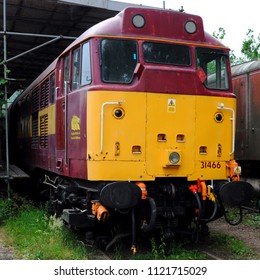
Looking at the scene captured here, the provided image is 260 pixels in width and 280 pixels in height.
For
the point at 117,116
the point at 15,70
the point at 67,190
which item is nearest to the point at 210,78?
the point at 117,116

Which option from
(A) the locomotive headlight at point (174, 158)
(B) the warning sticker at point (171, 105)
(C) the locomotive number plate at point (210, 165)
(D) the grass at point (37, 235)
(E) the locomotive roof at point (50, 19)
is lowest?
(D) the grass at point (37, 235)

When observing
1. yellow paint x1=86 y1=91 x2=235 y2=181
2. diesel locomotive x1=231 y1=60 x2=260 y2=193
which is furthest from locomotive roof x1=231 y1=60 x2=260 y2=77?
yellow paint x1=86 y1=91 x2=235 y2=181

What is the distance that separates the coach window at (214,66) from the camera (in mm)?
6867

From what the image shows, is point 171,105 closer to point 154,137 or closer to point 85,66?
point 154,137

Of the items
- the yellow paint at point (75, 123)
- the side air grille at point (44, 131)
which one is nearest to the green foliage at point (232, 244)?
the yellow paint at point (75, 123)

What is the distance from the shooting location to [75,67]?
272 inches

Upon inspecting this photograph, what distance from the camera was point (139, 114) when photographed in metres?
6.23

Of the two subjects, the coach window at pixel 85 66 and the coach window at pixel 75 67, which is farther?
the coach window at pixel 75 67

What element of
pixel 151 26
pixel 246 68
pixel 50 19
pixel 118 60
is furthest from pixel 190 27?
pixel 50 19

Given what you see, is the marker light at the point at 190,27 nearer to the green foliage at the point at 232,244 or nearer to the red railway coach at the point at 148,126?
the red railway coach at the point at 148,126

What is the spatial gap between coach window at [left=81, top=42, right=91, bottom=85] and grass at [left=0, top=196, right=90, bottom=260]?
8.38 ft

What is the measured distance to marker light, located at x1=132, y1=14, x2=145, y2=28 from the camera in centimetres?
647

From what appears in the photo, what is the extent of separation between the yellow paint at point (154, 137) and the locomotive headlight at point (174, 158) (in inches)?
2.9

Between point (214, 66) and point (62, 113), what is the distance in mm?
2642
